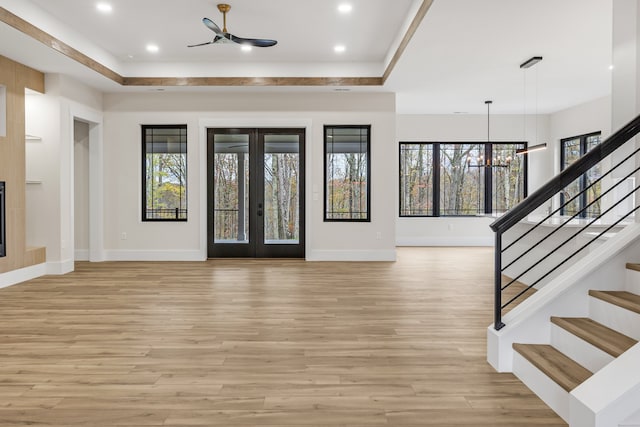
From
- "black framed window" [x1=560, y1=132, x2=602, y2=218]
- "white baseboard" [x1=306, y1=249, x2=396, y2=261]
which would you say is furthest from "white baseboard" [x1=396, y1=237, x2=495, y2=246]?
"white baseboard" [x1=306, y1=249, x2=396, y2=261]

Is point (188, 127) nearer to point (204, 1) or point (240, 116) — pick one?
point (240, 116)

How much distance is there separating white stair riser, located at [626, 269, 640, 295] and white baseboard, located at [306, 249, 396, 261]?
212 inches

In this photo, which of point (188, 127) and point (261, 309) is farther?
point (188, 127)

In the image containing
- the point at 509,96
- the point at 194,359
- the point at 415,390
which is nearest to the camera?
the point at 415,390

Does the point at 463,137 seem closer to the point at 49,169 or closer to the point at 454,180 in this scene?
the point at 454,180

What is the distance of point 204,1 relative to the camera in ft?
16.8

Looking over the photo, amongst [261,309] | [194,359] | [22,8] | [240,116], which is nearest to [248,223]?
[240,116]

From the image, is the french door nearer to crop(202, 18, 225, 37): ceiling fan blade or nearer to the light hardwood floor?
the light hardwood floor

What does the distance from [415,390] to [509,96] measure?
7.40 metres

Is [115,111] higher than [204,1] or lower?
lower

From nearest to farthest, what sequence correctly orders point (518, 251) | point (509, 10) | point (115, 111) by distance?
point (509, 10) → point (518, 251) → point (115, 111)

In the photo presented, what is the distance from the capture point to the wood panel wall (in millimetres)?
5926

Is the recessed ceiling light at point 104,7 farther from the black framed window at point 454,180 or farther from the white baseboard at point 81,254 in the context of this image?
the black framed window at point 454,180

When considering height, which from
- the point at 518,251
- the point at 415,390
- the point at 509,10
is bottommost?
the point at 415,390
